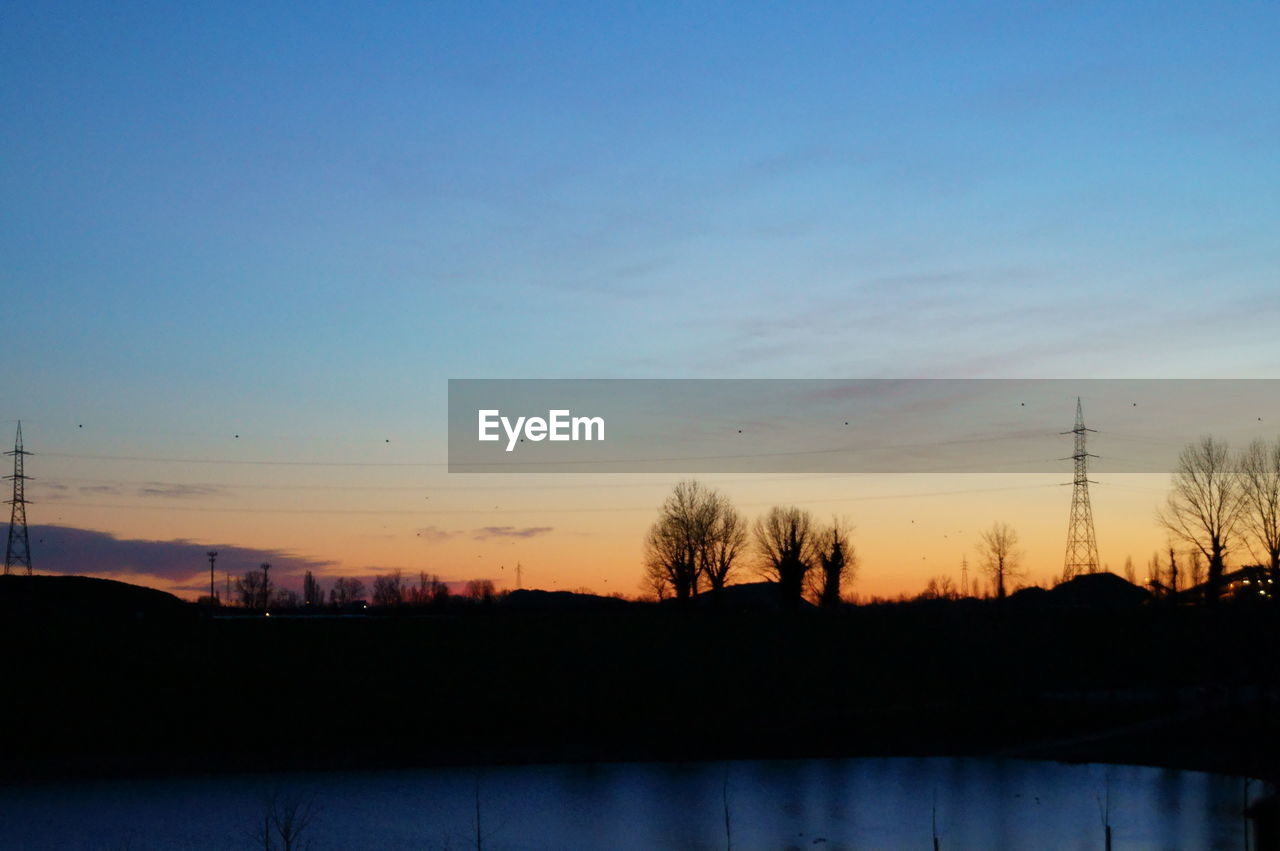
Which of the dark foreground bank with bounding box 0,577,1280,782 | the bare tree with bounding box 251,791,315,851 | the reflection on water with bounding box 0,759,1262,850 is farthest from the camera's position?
the dark foreground bank with bounding box 0,577,1280,782

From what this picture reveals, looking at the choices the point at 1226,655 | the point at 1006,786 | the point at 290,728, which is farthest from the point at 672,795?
the point at 1226,655

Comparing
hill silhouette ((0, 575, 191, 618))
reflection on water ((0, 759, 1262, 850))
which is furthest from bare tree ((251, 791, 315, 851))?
hill silhouette ((0, 575, 191, 618))

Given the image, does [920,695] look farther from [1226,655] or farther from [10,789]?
[10,789]

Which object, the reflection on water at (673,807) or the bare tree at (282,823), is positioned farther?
the reflection on water at (673,807)

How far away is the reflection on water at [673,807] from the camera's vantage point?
35375 millimetres

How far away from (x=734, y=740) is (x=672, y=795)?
39.7 ft

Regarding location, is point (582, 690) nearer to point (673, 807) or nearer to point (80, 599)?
point (673, 807)

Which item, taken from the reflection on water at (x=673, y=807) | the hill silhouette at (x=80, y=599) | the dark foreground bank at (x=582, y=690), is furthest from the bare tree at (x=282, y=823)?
the hill silhouette at (x=80, y=599)

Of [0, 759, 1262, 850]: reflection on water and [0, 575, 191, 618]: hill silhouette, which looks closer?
[0, 759, 1262, 850]: reflection on water

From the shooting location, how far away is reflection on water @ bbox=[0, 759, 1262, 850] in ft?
116

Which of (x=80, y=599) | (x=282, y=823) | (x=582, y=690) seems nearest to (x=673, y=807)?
(x=282, y=823)

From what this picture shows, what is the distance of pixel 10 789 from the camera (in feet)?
149

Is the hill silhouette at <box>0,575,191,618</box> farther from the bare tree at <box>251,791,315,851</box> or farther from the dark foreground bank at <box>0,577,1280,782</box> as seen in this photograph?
the bare tree at <box>251,791,315,851</box>

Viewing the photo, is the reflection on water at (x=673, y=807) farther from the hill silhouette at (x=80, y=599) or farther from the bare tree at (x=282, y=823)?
the hill silhouette at (x=80, y=599)
